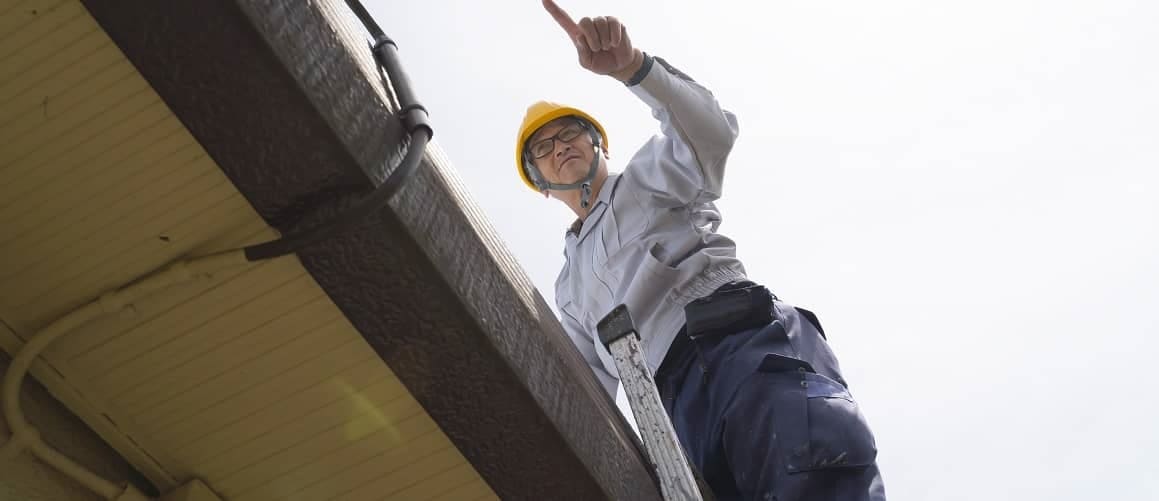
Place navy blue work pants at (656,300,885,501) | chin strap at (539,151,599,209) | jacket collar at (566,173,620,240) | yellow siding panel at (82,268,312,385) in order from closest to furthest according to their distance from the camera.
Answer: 1. yellow siding panel at (82,268,312,385)
2. navy blue work pants at (656,300,885,501)
3. jacket collar at (566,173,620,240)
4. chin strap at (539,151,599,209)

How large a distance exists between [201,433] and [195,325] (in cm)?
29

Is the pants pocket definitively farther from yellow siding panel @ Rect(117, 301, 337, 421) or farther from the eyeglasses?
the eyeglasses

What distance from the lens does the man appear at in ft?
8.41

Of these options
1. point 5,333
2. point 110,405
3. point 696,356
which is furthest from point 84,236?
point 696,356

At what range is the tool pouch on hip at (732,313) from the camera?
9.81 feet

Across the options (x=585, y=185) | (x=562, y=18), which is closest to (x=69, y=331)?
(x=562, y=18)

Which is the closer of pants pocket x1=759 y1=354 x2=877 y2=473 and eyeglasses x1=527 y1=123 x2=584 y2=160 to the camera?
pants pocket x1=759 y1=354 x2=877 y2=473

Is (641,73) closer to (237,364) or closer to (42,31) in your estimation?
(237,364)

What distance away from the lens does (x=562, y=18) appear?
2.76m

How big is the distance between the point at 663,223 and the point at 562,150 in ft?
3.09

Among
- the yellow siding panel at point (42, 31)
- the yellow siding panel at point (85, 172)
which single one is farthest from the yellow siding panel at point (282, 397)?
the yellow siding panel at point (42, 31)

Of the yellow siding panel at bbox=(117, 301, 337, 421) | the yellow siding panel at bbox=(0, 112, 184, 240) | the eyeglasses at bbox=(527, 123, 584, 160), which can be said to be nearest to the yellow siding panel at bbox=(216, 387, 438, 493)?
the yellow siding panel at bbox=(117, 301, 337, 421)

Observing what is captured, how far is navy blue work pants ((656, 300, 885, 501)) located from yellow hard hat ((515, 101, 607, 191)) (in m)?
1.49

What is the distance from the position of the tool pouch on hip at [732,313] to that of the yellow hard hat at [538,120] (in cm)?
140
